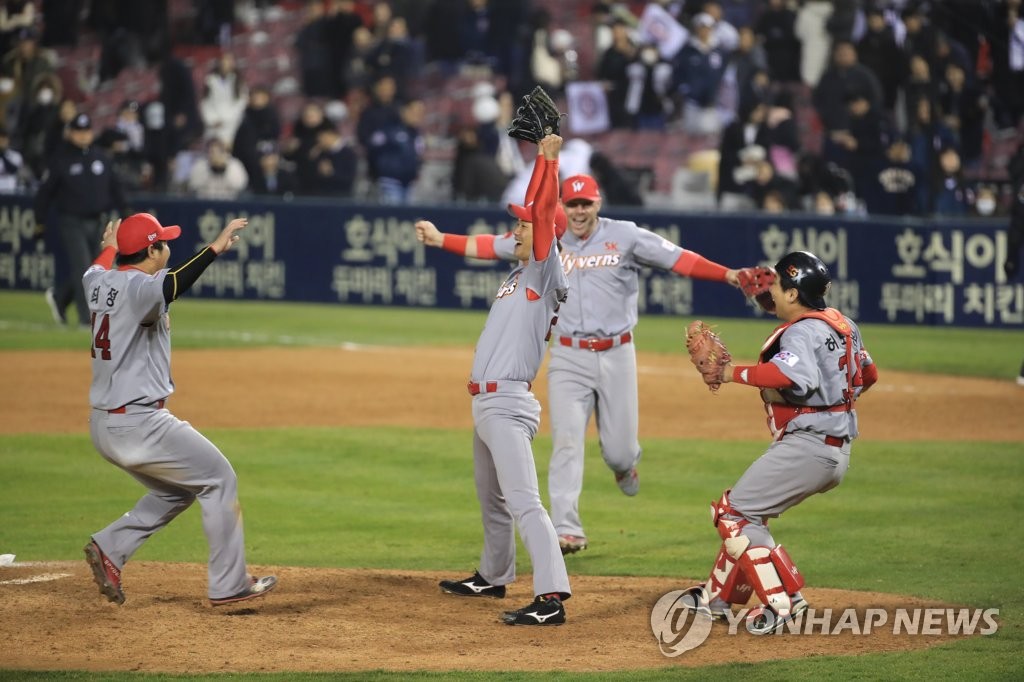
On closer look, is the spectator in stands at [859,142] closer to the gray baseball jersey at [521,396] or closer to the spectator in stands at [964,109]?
the spectator in stands at [964,109]

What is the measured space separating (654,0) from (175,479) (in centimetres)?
1770

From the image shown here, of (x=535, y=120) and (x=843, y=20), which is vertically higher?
(x=843, y=20)

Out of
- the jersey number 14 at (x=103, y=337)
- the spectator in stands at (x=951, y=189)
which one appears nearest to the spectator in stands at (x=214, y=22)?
the spectator in stands at (x=951, y=189)

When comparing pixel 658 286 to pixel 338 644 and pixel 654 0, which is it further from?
pixel 338 644

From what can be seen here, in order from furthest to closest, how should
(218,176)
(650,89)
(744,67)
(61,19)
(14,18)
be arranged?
(61,19)
(14,18)
(218,176)
(650,89)
(744,67)

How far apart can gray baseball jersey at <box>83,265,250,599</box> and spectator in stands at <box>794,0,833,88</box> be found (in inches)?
628

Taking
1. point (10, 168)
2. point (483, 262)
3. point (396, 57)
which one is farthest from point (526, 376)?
point (10, 168)

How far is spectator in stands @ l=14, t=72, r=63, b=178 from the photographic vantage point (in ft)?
80.9

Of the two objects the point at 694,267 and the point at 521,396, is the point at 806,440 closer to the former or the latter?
the point at 521,396

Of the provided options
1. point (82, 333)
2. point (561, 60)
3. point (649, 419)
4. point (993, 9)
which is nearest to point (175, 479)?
point (649, 419)

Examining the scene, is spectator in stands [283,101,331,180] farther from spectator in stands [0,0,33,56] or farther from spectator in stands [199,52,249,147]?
spectator in stands [0,0,33,56]

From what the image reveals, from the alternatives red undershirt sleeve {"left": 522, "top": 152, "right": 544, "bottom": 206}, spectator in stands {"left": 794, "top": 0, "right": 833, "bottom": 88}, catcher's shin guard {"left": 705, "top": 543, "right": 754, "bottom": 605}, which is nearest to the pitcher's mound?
catcher's shin guard {"left": 705, "top": 543, "right": 754, "bottom": 605}

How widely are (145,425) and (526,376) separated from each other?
72.2 inches

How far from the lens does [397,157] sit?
22812 mm
